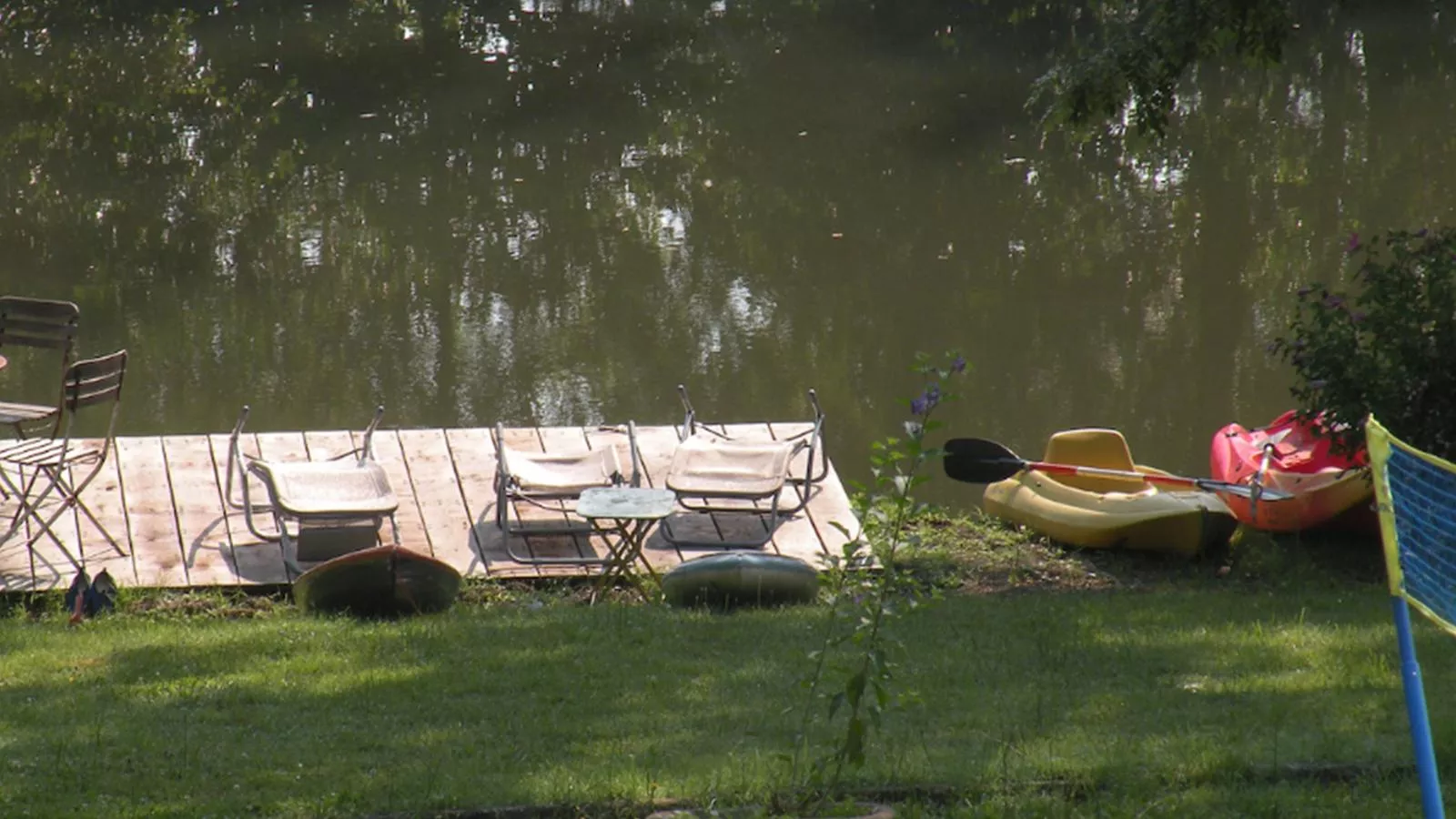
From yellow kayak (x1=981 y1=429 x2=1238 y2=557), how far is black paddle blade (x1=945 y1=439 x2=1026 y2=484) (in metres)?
0.21

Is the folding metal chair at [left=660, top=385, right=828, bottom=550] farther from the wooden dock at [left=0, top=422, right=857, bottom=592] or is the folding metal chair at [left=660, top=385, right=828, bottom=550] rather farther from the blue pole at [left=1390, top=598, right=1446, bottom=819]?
the blue pole at [left=1390, top=598, right=1446, bottom=819]

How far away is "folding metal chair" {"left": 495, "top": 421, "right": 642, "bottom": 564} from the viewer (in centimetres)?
865

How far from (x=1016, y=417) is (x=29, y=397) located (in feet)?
19.2

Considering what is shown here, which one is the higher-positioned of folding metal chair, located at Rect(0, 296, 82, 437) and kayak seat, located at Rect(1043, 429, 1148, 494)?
folding metal chair, located at Rect(0, 296, 82, 437)

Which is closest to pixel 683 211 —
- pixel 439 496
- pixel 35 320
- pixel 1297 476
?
pixel 439 496

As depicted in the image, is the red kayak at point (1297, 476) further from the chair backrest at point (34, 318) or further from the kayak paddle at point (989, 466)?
the chair backrest at point (34, 318)

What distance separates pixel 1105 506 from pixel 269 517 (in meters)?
3.90

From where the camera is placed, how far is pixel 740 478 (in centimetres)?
875

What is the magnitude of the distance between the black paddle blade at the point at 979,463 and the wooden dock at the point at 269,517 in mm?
565

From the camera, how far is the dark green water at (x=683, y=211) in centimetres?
1188

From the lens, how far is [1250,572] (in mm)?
8828

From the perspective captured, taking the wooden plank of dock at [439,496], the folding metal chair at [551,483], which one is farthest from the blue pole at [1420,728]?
the wooden plank of dock at [439,496]

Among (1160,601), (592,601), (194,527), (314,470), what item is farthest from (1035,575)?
(194,527)

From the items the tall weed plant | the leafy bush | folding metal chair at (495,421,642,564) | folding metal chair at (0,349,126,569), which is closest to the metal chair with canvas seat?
folding metal chair at (495,421,642,564)
